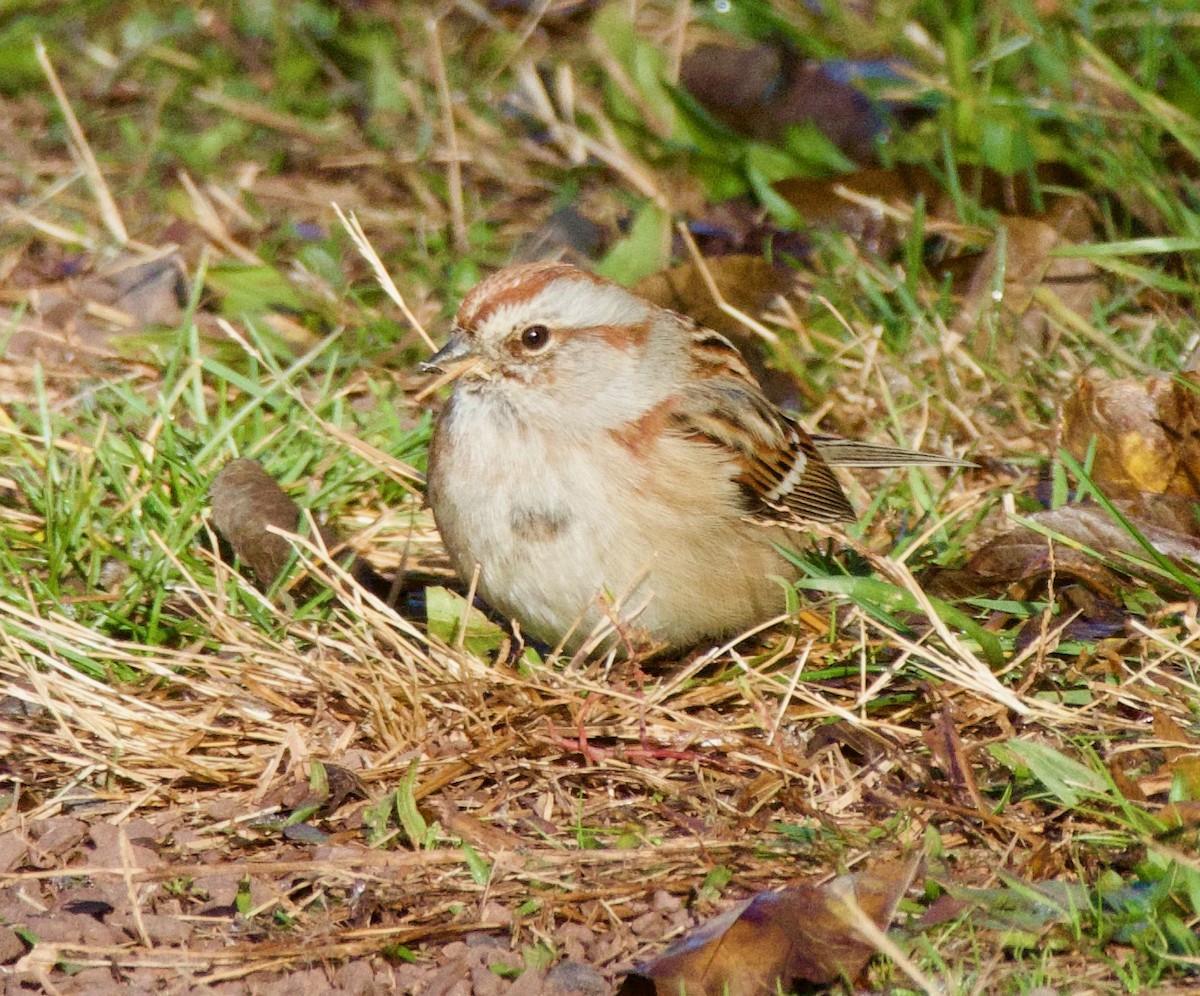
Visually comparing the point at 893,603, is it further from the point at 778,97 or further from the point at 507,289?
the point at 778,97

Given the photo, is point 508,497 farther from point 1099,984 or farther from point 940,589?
point 1099,984

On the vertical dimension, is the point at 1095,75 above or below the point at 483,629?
above

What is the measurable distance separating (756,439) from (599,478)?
56 centimetres

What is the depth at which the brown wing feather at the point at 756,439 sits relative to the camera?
12.1 feet

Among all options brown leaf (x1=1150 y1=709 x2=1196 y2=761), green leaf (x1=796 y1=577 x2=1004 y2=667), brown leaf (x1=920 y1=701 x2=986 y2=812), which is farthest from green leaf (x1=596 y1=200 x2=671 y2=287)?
brown leaf (x1=1150 y1=709 x2=1196 y2=761)

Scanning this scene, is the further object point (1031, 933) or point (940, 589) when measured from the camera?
point (940, 589)

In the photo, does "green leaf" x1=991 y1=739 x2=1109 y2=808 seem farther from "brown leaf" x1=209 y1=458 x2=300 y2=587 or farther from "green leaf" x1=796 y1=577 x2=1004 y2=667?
"brown leaf" x1=209 y1=458 x2=300 y2=587

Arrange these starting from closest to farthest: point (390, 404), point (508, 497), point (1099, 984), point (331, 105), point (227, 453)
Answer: point (1099, 984) → point (508, 497) → point (227, 453) → point (390, 404) → point (331, 105)

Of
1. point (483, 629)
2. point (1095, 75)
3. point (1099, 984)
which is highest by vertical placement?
point (1095, 75)

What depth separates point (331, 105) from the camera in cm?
629

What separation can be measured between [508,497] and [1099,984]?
153 centimetres

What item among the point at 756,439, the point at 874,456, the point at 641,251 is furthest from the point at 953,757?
the point at 641,251

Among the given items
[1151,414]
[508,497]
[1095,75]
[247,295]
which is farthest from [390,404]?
[1095,75]

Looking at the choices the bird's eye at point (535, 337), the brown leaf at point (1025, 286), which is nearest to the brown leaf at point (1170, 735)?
the bird's eye at point (535, 337)
